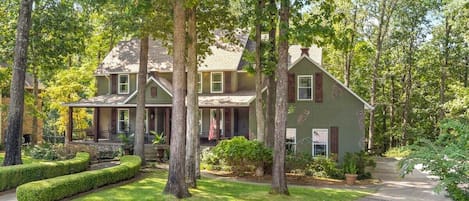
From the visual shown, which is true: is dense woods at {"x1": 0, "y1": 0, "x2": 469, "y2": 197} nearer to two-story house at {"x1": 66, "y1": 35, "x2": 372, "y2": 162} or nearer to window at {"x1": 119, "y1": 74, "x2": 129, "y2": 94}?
two-story house at {"x1": 66, "y1": 35, "x2": 372, "y2": 162}

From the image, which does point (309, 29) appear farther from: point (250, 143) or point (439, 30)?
point (439, 30)

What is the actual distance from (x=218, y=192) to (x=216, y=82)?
524 inches

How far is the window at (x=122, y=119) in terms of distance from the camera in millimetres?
28125

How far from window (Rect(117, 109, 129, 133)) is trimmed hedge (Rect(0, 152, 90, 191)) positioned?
1114 centimetres

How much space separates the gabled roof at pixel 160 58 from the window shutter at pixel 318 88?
5567mm

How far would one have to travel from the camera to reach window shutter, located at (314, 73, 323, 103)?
21.9 meters

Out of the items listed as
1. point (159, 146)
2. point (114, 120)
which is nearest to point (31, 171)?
point (159, 146)

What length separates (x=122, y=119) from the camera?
28.3 meters

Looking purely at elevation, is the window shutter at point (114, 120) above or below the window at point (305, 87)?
below

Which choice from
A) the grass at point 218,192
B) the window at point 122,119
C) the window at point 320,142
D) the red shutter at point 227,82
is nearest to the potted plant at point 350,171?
the grass at point 218,192

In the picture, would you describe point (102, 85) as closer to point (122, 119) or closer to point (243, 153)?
point (122, 119)

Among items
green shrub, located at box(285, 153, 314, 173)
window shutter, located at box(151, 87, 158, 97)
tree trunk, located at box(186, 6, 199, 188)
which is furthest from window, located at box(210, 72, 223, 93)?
tree trunk, located at box(186, 6, 199, 188)

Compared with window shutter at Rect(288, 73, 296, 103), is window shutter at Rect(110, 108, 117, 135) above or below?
below

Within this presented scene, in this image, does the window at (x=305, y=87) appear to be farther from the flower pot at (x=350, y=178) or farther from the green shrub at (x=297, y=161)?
the flower pot at (x=350, y=178)
